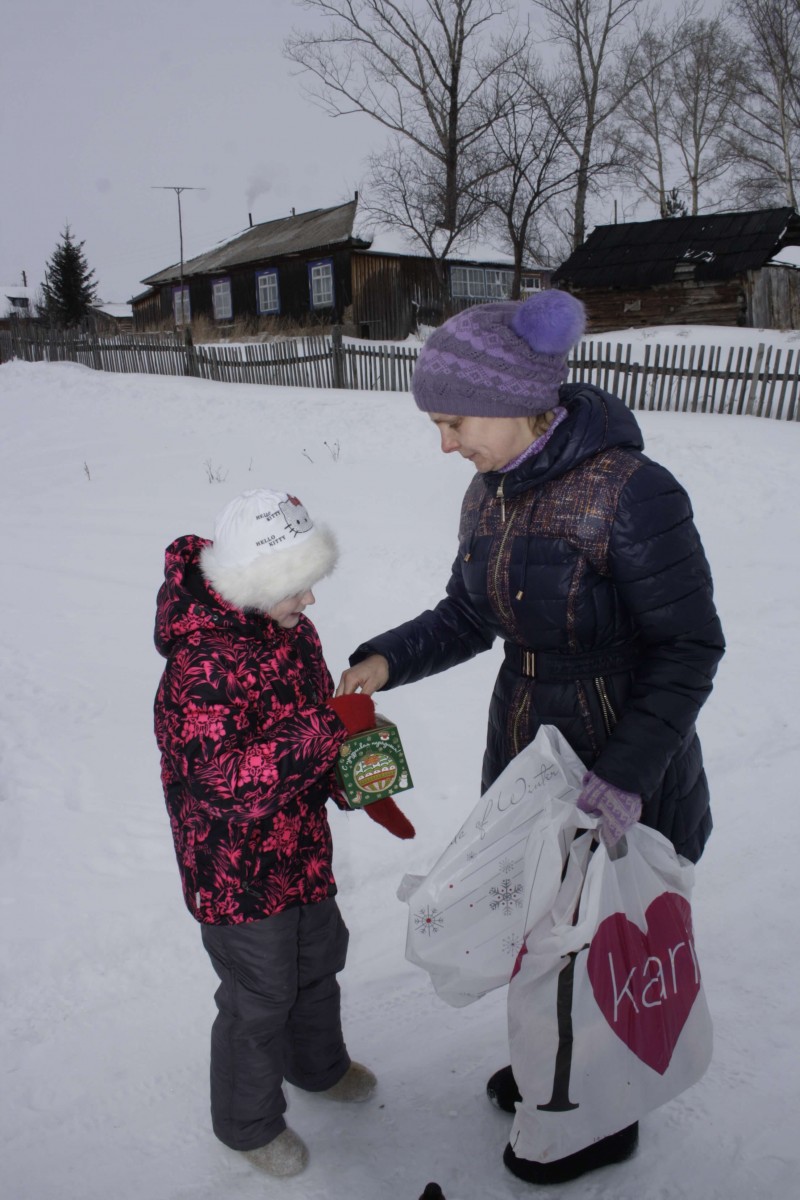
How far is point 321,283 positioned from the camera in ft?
80.4

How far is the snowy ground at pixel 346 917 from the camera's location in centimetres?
213

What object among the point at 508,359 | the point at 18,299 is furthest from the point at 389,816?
the point at 18,299

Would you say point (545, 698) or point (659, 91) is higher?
point (659, 91)

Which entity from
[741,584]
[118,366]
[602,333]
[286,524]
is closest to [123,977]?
[286,524]

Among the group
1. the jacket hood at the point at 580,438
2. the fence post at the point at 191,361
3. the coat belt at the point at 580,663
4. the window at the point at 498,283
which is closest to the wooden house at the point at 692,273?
the window at the point at 498,283

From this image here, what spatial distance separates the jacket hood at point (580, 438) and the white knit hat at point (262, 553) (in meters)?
0.47

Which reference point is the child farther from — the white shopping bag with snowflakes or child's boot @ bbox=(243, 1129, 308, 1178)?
the white shopping bag with snowflakes

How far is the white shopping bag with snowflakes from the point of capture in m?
1.89

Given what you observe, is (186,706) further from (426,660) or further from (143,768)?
(143,768)

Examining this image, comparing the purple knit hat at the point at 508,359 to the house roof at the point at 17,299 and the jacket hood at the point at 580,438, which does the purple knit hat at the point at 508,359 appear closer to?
the jacket hood at the point at 580,438

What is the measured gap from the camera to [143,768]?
4.01 meters

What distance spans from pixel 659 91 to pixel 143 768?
3429 cm

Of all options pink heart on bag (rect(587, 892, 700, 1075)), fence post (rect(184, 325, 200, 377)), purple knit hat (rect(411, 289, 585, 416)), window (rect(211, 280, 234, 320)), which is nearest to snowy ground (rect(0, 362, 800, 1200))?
pink heart on bag (rect(587, 892, 700, 1075))

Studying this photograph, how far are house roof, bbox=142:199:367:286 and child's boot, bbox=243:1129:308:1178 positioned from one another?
77.8ft
